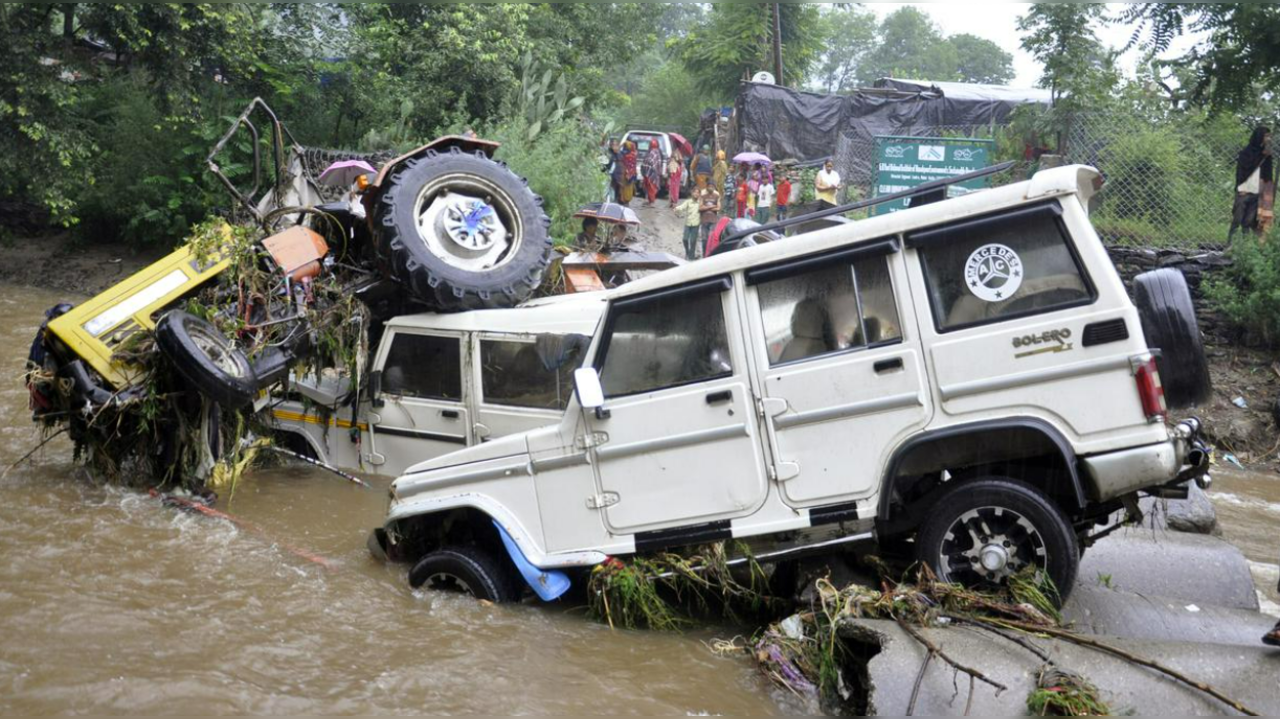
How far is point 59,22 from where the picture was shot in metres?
17.0

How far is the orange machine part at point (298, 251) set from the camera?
28.1ft

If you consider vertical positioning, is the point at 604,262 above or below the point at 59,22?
below

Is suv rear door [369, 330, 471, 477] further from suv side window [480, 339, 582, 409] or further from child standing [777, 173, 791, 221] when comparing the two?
child standing [777, 173, 791, 221]

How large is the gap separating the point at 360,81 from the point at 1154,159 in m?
14.1

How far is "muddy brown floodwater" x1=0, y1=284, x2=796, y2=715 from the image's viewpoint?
5.10 metres

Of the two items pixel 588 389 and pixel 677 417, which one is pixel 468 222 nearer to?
pixel 588 389

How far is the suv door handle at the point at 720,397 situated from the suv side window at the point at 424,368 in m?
3.12

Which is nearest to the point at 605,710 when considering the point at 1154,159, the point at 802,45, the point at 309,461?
the point at 309,461

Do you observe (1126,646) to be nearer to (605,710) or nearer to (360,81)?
(605,710)

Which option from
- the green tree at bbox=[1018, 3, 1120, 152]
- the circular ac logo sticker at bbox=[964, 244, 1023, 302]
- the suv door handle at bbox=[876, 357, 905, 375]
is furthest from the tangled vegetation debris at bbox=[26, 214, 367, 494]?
the green tree at bbox=[1018, 3, 1120, 152]

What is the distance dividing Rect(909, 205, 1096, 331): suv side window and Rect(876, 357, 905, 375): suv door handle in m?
0.26

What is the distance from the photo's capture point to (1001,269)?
16.5 ft

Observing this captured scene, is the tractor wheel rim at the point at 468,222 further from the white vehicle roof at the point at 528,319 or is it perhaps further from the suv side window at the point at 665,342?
the suv side window at the point at 665,342

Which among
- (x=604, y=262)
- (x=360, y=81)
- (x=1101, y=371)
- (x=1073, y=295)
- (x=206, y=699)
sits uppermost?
(x=360, y=81)
